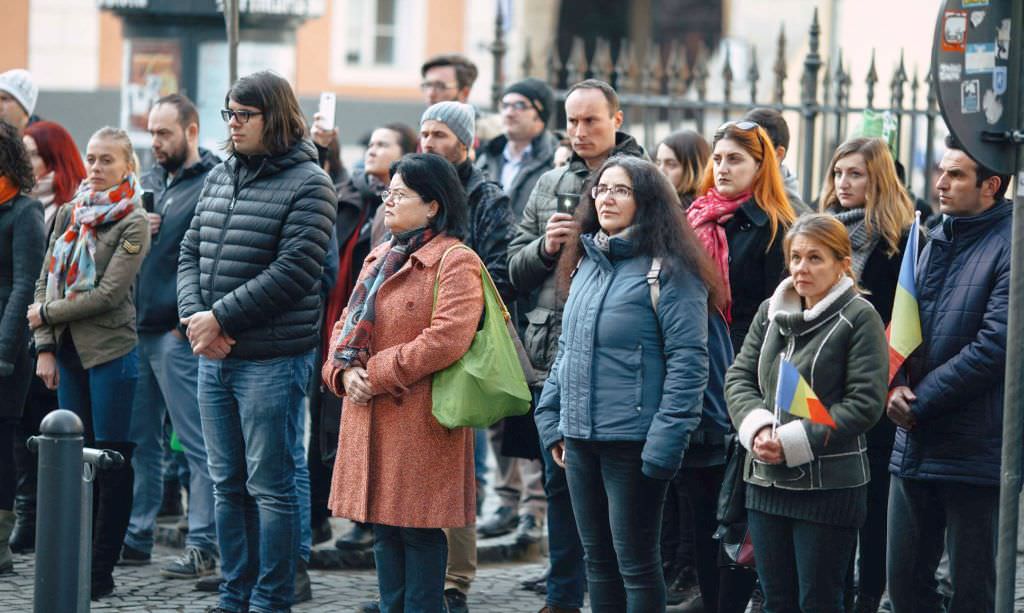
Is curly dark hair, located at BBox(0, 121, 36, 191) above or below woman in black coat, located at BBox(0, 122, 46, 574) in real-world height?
above

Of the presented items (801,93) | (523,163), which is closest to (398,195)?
(523,163)

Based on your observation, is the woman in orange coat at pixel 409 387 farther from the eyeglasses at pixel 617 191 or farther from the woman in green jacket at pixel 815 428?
the woman in green jacket at pixel 815 428

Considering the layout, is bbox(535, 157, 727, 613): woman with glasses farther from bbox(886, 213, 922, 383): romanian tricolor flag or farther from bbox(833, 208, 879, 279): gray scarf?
bbox(833, 208, 879, 279): gray scarf

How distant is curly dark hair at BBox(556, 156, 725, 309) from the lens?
5.84 metres

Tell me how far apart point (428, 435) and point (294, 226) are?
3.40 ft

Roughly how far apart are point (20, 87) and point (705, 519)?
14.9 feet

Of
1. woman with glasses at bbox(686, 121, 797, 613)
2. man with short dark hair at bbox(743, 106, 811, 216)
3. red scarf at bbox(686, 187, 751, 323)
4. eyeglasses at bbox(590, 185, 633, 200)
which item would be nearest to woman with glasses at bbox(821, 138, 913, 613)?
man with short dark hair at bbox(743, 106, 811, 216)

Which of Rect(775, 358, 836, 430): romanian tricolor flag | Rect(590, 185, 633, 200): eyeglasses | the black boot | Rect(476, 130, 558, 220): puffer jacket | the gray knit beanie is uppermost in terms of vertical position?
the gray knit beanie

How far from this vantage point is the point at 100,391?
729cm

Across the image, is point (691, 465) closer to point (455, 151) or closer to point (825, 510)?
point (825, 510)

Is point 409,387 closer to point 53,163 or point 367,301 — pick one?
point 367,301

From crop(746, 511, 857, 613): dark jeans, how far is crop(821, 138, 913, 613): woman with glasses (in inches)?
37.6

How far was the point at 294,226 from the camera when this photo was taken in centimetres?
646

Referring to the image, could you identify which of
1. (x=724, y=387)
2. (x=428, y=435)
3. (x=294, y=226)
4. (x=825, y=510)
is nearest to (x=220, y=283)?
(x=294, y=226)
